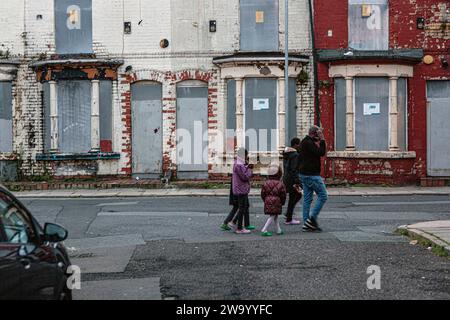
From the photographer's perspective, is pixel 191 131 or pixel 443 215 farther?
pixel 191 131

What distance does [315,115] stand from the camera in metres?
25.2

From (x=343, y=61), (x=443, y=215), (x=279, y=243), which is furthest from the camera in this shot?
(x=343, y=61)

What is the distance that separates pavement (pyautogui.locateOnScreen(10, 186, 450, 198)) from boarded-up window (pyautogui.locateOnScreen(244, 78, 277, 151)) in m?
2.47

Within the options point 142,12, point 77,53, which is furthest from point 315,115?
point 77,53

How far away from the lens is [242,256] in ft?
34.9

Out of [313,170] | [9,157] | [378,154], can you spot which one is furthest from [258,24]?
[313,170]

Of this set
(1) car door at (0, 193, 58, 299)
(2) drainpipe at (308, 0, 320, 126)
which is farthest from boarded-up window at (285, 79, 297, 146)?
(1) car door at (0, 193, 58, 299)

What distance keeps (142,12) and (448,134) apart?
1125cm

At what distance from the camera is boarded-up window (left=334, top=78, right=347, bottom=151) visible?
25062 millimetres

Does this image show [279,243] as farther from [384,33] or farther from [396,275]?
[384,33]

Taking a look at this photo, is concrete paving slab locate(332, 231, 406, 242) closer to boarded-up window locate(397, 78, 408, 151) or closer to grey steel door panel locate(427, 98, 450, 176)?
boarded-up window locate(397, 78, 408, 151)

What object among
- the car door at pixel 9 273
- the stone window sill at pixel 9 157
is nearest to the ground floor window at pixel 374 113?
the stone window sill at pixel 9 157

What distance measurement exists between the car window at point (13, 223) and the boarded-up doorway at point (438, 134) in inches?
821

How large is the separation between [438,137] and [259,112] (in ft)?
20.2
